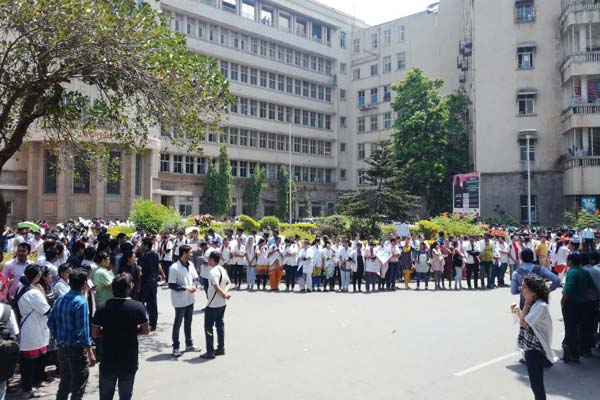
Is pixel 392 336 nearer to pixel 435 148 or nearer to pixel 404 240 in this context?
pixel 404 240

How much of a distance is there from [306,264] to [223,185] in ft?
104

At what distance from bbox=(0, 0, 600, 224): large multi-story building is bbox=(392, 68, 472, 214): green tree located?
90.2 inches

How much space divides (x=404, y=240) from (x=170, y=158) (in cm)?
3315

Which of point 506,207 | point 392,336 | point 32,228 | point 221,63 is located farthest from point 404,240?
point 221,63

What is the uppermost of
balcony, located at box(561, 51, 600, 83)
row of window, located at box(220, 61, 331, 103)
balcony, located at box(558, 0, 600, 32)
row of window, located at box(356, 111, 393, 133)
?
row of window, located at box(220, 61, 331, 103)

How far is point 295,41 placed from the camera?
57000mm

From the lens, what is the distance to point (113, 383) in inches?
214

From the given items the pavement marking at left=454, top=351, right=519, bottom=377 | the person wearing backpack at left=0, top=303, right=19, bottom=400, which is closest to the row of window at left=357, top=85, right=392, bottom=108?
the pavement marking at left=454, top=351, right=519, bottom=377

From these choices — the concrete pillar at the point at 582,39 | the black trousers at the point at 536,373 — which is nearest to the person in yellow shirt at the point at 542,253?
the black trousers at the point at 536,373

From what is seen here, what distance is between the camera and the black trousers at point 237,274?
17.5 m

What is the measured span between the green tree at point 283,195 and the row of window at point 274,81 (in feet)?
30.3

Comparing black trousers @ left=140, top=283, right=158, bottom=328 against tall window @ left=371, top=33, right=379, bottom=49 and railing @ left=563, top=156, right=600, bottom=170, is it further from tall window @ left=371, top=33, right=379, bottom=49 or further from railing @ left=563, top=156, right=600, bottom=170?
tall window @ left=371, top=33, right=379, bottom=49

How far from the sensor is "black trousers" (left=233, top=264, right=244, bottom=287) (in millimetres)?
17487

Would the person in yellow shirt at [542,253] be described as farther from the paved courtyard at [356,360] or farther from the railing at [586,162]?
the railing at [586,162]
